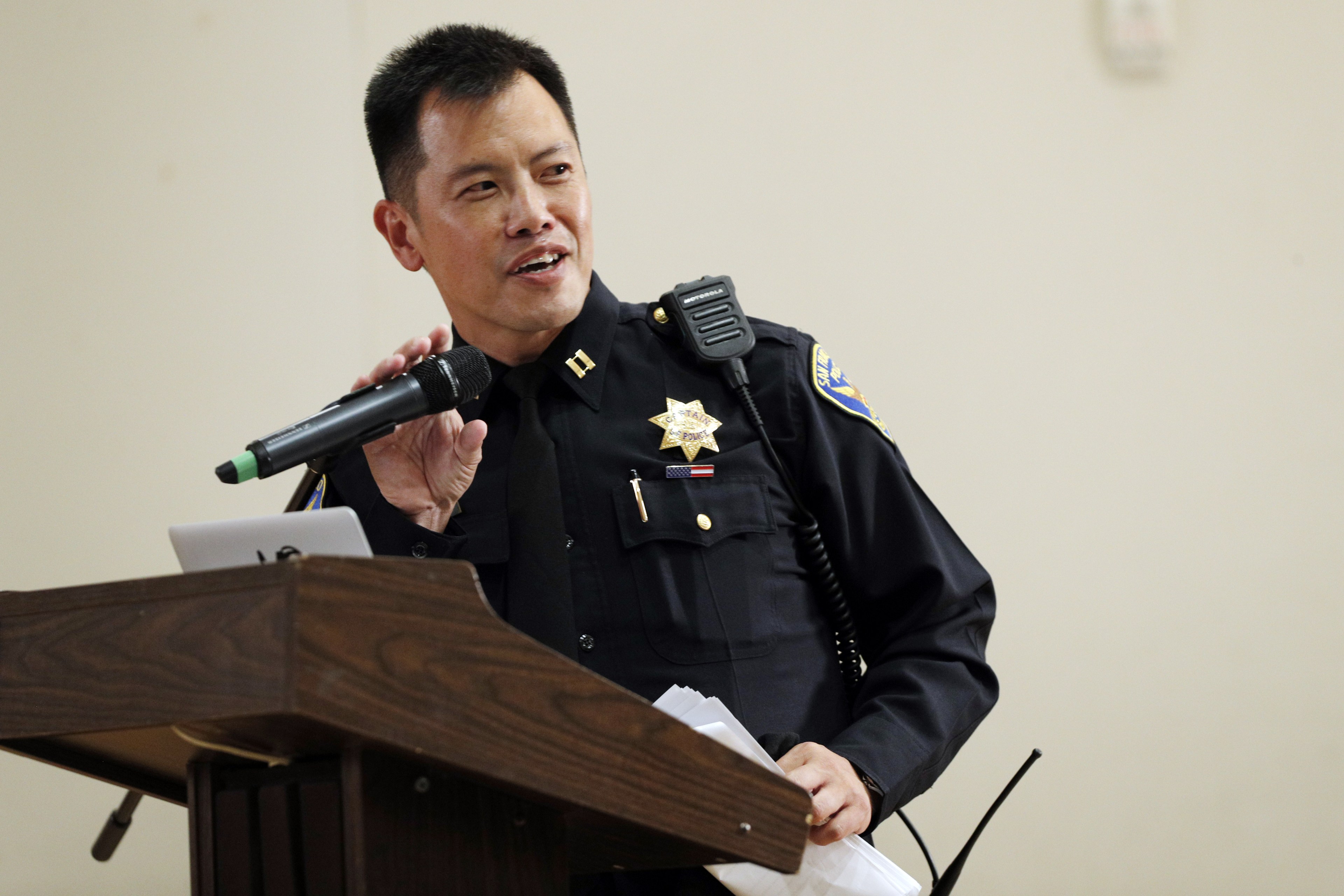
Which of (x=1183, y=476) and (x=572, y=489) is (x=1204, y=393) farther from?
(x=572, y=489)

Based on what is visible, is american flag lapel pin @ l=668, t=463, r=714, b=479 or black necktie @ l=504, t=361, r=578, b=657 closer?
black necktie @ l=504, t=361, r=578, b=657

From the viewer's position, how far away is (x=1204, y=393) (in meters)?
2.78

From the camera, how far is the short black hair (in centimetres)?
175

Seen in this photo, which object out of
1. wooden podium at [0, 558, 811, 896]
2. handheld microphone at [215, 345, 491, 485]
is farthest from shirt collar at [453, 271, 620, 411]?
wooden podium at [0, 558, 811, 896]

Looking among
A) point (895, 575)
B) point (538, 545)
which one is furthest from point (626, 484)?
point (895, 575)

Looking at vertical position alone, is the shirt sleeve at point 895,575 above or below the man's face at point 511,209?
below

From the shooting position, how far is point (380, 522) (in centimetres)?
164

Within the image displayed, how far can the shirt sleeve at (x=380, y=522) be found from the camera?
156cm

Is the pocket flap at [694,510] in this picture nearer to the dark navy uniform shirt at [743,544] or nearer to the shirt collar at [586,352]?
the dark navy uniform shirt at [743,544]

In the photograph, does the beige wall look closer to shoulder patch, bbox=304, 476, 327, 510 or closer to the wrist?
shoulder patch, bbox=304, 476, 327, 510

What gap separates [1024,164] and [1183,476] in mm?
795

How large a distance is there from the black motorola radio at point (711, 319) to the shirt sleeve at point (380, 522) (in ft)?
1.38

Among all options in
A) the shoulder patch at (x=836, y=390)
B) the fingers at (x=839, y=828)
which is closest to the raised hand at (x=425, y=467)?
the shoulder patch at (x=836, y=390)

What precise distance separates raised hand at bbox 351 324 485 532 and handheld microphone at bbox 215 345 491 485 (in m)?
0.22
